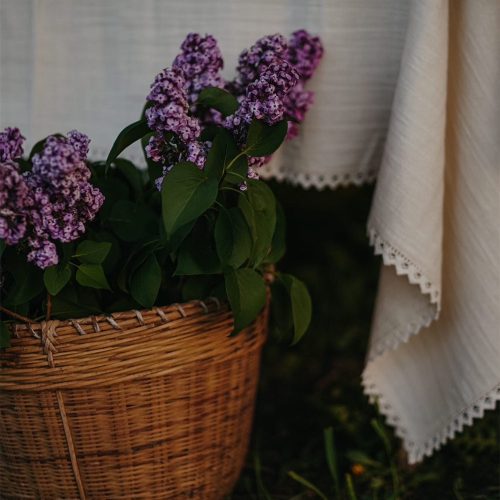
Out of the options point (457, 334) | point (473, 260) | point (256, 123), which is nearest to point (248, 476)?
point (457, 334)

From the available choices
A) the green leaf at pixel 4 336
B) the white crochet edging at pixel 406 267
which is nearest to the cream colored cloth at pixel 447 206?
the white crochet edging at pixel 406 267

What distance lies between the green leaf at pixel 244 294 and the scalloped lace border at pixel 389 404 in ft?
0.79

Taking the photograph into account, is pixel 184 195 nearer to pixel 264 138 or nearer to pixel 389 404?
pixel 264 138

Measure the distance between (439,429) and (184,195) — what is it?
0.64 m

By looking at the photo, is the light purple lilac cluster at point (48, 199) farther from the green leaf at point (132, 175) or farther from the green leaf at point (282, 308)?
the green leaf at point (282, 308)

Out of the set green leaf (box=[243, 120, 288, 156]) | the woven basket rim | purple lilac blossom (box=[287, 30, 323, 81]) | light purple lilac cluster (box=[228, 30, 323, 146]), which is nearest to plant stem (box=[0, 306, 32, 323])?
the woven basket rim

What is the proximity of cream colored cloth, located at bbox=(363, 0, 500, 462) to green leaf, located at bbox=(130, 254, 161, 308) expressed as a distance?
1.22 ft

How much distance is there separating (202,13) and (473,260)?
0.61 m

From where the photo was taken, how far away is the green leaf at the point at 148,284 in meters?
0.89

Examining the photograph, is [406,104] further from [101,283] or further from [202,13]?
[101,283]

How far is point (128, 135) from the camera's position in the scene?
0.90 metres

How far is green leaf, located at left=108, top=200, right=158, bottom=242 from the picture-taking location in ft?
3.23

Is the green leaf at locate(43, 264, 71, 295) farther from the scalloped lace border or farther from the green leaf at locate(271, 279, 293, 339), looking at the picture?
the scalloped lace border

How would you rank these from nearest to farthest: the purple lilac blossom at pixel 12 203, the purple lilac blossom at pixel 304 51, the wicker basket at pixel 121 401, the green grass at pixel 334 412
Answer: the purple lilac blossom at pixel 12 203 < the wicker basket at pixel 121 401 < the purple lilac blossom at pixel 304 51 < the green grass at pixel 334 412
